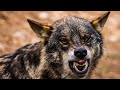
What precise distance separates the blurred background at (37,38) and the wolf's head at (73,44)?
132 inches

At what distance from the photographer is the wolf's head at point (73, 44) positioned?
7777 millimetres

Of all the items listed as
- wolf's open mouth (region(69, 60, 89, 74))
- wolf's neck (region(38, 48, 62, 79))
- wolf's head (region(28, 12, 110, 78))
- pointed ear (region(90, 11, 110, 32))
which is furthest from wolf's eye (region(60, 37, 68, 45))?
pointed ear (region(90, 11, 110, 32))

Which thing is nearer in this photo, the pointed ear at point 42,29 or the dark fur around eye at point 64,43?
the dark fur around eye at point 64,43

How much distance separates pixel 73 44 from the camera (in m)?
7.86

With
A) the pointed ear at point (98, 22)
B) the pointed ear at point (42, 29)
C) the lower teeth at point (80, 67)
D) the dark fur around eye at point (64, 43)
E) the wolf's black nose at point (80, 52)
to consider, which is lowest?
the lower teeth at point (80, 67)

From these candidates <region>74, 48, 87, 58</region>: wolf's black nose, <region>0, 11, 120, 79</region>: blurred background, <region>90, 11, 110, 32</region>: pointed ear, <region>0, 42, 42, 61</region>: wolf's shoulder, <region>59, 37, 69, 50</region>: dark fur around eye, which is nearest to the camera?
<region>74, 48, 87, 58</region>: wolf's black nose

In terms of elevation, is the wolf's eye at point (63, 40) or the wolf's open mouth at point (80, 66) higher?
the wolf's eye at point (63, 40)

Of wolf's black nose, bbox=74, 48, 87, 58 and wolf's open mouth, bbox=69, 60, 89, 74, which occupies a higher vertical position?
wolf's black nose, bbox=74, 48, 87, 58

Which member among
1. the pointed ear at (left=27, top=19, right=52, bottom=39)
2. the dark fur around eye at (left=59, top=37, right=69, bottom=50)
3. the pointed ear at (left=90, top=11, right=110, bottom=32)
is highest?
the pointed ear at (left=90, top=11, right=110, bottom=32)

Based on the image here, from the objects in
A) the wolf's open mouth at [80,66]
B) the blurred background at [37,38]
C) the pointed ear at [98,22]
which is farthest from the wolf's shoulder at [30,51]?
the blurred background at [37,38]

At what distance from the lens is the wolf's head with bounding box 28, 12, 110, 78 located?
7.78m

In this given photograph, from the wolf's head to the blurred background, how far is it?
336 centimetres

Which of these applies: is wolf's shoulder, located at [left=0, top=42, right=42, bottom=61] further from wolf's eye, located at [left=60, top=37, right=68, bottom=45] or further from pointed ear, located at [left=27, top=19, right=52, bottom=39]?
wolf's eye, located at [left=60, top=37, right=68, bottom=45]

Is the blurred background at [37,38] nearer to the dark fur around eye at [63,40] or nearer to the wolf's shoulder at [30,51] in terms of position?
the wolf's shoulder at [30,51]
